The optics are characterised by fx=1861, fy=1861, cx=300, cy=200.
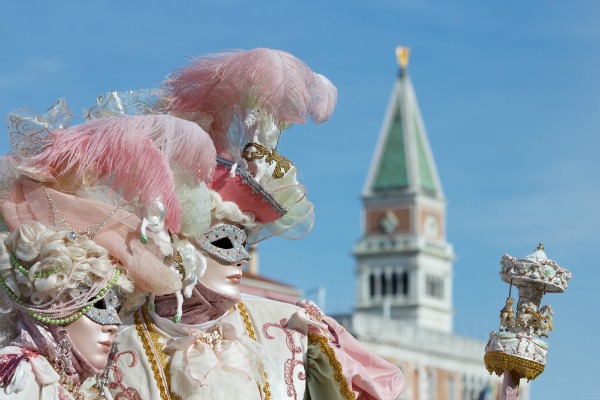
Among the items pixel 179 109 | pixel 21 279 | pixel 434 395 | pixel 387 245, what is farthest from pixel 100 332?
pixel 387 245

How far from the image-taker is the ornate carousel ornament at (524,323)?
4980 mm

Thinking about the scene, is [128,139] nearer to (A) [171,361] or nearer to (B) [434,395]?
(A) [171,361]

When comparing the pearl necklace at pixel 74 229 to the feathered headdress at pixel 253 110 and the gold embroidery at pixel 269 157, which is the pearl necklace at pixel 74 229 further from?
the gold embroidery at pixel 269 157

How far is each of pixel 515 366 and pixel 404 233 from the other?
64.3 metres

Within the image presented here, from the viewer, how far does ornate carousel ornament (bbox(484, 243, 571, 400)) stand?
→ 16.3ft

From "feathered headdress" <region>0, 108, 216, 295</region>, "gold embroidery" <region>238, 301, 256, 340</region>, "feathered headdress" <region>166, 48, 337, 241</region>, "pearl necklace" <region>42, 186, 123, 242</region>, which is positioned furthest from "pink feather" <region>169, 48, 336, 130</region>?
"pearl necklace" <region>42, 186, 123, 242</region>

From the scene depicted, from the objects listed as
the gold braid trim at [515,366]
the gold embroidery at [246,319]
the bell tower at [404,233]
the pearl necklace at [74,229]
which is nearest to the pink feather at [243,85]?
the gold embroidery at [246,319]

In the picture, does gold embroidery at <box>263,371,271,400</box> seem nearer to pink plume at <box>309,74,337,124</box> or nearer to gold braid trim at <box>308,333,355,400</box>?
gold braid trim at <box>308,333,355,400</box>

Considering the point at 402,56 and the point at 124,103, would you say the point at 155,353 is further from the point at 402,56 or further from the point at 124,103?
the point at 402,56

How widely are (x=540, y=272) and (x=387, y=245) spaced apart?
6458cm

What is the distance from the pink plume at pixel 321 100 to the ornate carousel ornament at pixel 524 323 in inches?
28.1

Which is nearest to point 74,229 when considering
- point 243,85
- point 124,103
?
point 124,103

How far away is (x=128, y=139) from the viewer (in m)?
4.52

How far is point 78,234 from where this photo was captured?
14.7 feet
